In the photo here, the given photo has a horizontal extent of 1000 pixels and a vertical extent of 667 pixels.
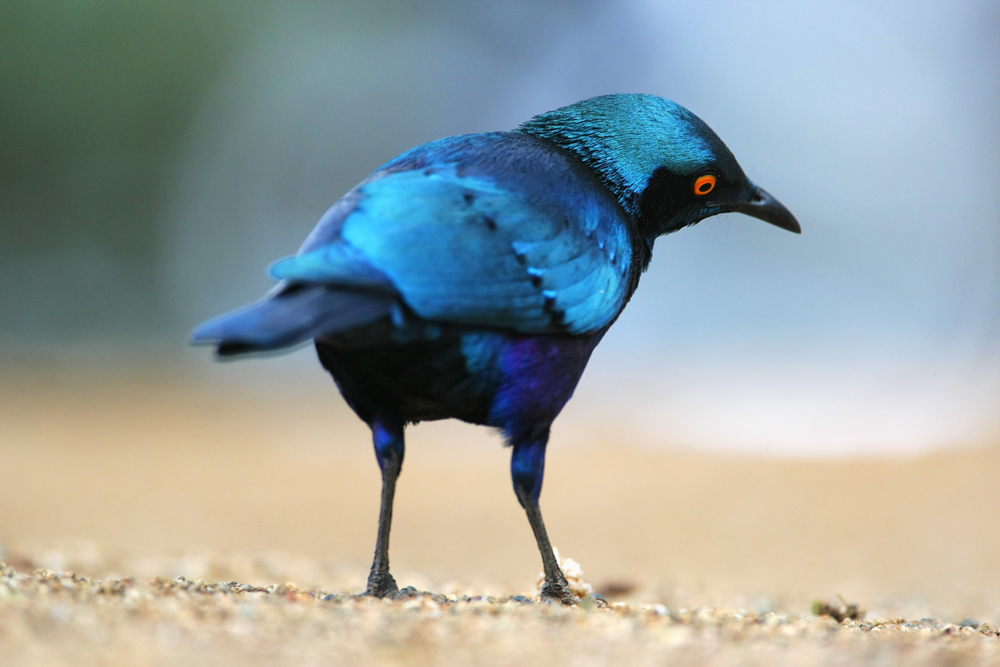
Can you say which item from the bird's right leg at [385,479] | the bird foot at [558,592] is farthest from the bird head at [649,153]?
the bird foot at [558,592]

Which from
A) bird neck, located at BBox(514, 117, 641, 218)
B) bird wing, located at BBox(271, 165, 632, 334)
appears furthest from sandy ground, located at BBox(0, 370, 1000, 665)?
bird neck, located at BBox(514, 117, 641, 218)

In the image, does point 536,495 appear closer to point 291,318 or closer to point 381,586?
point 381,586

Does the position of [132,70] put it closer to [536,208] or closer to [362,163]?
[362,163]

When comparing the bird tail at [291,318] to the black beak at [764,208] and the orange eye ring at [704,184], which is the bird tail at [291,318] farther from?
the black beak at [764,208]

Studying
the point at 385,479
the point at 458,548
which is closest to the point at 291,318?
the point at 385,479

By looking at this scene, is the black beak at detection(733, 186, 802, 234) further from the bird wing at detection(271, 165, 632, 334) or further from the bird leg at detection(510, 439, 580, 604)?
the bird leg at detection(510, 439, 580, 604)

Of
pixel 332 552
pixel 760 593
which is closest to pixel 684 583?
pixel 760 593

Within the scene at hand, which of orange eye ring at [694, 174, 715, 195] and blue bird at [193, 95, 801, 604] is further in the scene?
orange eye ring at [694, 174, 715, 195]
